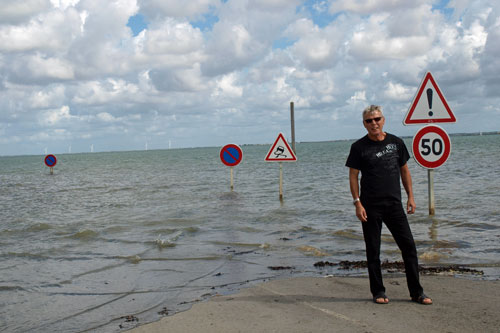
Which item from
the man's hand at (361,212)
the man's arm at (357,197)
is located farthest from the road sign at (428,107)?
the man's hand at (361,212)

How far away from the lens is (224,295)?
5027 millimetres

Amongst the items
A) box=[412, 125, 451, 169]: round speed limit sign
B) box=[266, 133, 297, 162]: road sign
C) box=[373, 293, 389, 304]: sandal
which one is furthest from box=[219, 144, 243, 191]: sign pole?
box=[373, 293, 389, 304]: sandal

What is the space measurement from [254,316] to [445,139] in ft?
17.5

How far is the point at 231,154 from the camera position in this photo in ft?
53.7

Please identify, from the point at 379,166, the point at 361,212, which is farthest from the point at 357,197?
the point at 379,166

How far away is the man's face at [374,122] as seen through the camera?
429 cm

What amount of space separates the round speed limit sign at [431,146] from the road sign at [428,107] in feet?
0.58

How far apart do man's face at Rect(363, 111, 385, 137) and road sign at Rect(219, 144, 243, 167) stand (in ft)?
39.3

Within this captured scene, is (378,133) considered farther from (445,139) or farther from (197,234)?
(197,234)

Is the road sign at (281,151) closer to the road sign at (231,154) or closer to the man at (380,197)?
the road sign at (231,154)

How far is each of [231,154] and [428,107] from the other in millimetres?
9255

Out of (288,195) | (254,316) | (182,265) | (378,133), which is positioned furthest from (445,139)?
(288,195)

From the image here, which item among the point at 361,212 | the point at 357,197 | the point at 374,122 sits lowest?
the point at 361,212

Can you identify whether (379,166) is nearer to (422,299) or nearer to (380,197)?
(380,197)
